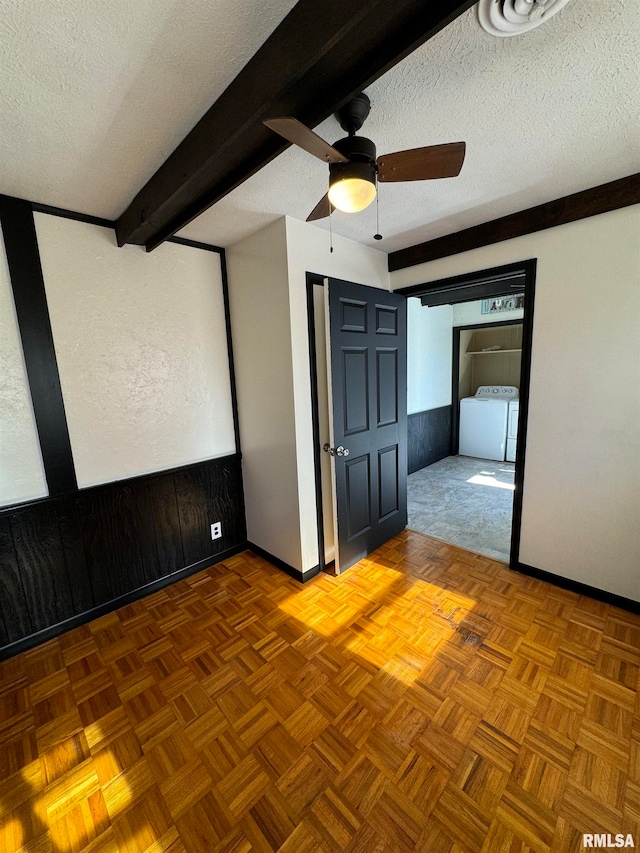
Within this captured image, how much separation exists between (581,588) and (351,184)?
8.51ft

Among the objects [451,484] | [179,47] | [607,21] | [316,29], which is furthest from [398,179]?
[451,484]

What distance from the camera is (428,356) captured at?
4.72 metres

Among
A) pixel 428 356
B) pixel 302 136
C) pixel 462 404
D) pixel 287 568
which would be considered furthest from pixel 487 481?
pixel 302 136

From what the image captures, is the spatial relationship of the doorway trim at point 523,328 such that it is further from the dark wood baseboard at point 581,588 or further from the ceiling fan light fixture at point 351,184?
the ceiling fan light fixture at point 351,184

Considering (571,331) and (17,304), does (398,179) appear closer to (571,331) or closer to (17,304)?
(571,331)

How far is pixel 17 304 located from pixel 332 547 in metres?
2.40

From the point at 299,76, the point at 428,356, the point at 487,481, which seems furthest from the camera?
the point at 428,356

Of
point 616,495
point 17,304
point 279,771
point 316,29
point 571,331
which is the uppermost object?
point 316,29

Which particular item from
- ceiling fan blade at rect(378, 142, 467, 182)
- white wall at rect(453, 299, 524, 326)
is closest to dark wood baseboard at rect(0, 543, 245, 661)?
ceiling fan blade at rect(378, 142, 467, 182)

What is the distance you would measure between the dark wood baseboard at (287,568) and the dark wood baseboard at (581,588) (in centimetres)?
143

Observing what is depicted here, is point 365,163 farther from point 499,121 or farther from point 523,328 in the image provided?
point 523,328

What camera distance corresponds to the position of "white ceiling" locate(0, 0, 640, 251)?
35.2 inches

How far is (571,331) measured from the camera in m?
2.02

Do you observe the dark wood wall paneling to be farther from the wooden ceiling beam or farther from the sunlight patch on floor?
the sunlight patch on floor
